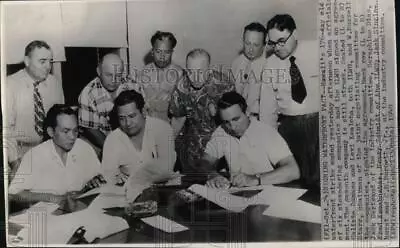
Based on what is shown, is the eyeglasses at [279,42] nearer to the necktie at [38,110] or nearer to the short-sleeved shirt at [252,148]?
the short-sleeved shirt at [252,148]

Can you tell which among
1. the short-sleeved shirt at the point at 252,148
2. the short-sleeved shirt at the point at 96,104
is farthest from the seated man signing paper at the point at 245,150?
the short-sleeved shirt at the point at 96,104

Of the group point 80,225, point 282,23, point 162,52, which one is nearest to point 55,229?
point 80,225

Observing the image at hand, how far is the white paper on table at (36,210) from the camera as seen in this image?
488mm

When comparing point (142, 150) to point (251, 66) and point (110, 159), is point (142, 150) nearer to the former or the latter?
point (110, 159)

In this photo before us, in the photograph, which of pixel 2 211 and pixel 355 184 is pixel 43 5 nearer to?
pixel 2 211

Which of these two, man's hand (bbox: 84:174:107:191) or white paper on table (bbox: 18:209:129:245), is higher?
man's hand (bbox: 84:174:107:191)

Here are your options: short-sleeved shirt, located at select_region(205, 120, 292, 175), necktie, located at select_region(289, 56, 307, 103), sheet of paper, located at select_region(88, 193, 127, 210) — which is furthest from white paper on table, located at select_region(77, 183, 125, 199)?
necktie, located at select_region(289, 56, 307, 103)

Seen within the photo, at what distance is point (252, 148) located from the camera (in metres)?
0.48

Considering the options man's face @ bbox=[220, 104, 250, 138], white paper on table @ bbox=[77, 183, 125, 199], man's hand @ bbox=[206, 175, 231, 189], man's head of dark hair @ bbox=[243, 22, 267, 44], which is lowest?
white paper on table @ bbox=[77, 183, 125, 199]

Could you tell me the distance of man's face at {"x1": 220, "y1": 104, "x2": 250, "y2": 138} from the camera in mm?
483

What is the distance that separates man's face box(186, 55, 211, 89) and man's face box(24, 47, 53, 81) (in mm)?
156

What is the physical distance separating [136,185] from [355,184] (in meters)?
0.24

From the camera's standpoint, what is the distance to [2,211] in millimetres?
490

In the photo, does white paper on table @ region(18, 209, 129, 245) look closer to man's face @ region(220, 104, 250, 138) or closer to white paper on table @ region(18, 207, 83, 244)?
white paper on table @ region(18, 207, 83, 244)
